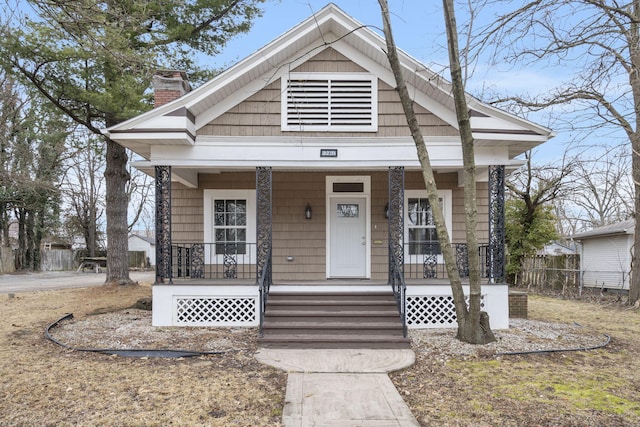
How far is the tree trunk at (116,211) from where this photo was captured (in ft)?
45.9

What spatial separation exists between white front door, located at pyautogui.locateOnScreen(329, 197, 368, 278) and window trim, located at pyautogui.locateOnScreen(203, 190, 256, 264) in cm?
178

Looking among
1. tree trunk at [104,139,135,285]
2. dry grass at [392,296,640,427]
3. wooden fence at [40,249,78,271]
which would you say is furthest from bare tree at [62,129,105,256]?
dry grass at [392,296,640,427]

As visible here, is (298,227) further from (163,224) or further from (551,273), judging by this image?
(551,273)

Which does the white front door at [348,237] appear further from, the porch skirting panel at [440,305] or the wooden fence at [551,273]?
the wooden fence at [551,273]

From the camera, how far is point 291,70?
346 inches

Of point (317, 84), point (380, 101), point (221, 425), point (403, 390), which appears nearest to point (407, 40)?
point (380, 101)

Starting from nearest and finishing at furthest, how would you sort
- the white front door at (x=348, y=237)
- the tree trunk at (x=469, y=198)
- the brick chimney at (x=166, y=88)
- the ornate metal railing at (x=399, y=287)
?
1. the tree trunk at (x=469, y=198)
2. the ornate metal railing at (x=399, y=287)
3. the brick chimney at (x=166, y=88)
4. the white front door at (x=348, y=237)

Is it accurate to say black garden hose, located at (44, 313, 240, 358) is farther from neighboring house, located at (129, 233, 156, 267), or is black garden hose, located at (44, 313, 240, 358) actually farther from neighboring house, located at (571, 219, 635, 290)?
neighboring house, located at (129, 233, 156, 267)

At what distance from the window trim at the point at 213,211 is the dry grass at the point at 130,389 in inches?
145

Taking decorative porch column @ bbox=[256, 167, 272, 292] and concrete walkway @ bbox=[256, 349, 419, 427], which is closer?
concrete walkway @ bbox=[256, 349, 419, 427]

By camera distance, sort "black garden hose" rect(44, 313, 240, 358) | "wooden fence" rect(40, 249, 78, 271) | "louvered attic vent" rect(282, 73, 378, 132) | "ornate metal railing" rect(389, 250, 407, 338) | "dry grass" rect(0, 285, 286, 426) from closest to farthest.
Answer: "dry grass" rect(0, 285, 286, 426) < "black garden hose" rect(44, 313, 240, 358) < "ornate metal railing" rect(389, 250, 407, 338) < "louvered attic vent" rect(282, 73, 378, 132) < "wooden fence" rect(40, 249, 78, 271)

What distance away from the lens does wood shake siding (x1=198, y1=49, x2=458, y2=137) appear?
859 cm

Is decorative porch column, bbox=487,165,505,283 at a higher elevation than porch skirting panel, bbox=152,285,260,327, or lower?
higher

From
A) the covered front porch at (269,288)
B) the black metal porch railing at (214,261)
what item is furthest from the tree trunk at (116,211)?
the covered front porch at (269,288)
